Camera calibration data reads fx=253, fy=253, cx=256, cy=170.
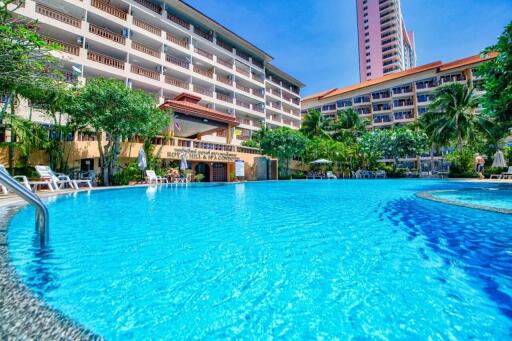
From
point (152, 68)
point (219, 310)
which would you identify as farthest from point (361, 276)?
point (152, 68)

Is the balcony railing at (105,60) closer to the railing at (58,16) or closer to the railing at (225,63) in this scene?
the railing at (58,16)

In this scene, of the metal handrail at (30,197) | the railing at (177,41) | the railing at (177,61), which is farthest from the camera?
the railing at (177,41)

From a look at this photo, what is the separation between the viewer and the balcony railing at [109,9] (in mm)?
21688

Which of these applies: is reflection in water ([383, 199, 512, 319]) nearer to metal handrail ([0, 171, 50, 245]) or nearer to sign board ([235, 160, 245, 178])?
metal handrail ([0, 171, 50, 245])

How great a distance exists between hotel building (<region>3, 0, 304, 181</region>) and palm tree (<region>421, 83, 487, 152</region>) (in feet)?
69.9

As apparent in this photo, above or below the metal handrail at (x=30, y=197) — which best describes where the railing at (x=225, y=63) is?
above

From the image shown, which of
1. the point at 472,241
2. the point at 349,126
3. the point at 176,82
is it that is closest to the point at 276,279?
the point at 472,241

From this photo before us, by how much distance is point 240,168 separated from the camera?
24.5 m

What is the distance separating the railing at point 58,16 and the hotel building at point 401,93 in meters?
48.3

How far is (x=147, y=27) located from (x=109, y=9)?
342cm

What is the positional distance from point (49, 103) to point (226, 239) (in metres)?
15.9

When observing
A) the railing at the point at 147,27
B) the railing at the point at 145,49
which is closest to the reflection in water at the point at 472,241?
the railing at the point at 145,49

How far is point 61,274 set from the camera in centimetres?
251

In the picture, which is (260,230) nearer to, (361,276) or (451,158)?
(361,276)
